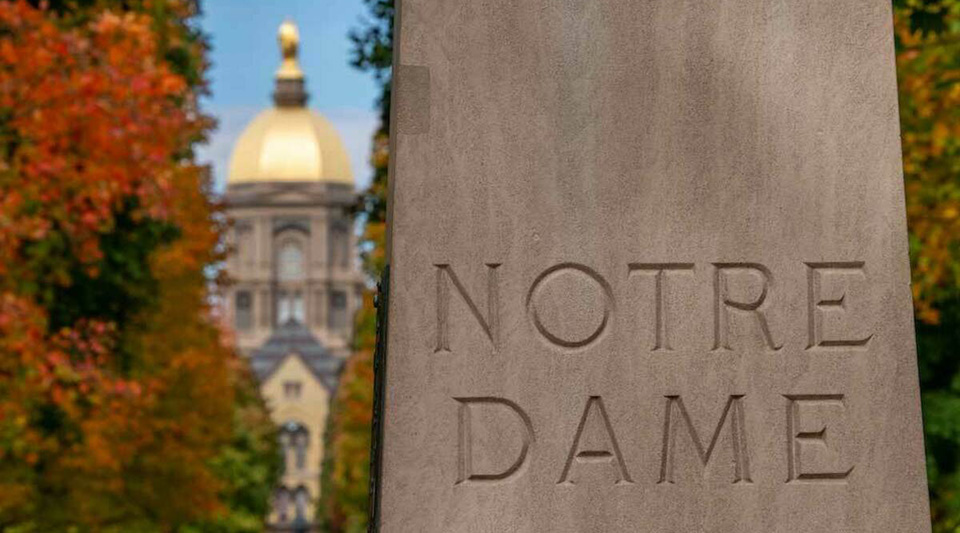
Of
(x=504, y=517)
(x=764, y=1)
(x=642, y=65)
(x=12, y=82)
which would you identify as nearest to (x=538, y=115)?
(x=642, y=65)

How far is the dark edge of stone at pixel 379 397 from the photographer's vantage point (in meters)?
6.84

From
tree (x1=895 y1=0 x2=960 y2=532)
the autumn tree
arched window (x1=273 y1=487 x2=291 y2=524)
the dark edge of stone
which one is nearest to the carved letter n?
the dark edge of stone

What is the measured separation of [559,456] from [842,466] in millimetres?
909

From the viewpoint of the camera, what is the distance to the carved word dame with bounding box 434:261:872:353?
22.2 feet

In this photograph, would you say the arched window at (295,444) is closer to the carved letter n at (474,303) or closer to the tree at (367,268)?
the tree at (367,268)

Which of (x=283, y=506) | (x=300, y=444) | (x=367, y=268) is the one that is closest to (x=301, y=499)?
(x=283, y=506)

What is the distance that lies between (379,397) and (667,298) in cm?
102

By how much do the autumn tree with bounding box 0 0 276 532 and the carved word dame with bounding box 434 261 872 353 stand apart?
381 inches

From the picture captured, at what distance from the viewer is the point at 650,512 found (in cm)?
678

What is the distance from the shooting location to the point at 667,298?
682 centimetres

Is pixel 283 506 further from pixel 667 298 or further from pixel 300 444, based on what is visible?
pixel 667 298

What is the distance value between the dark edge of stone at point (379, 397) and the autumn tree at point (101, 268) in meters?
9.13

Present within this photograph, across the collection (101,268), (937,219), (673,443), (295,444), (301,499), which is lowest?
(673,443)

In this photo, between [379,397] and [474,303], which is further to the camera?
[379,397]
